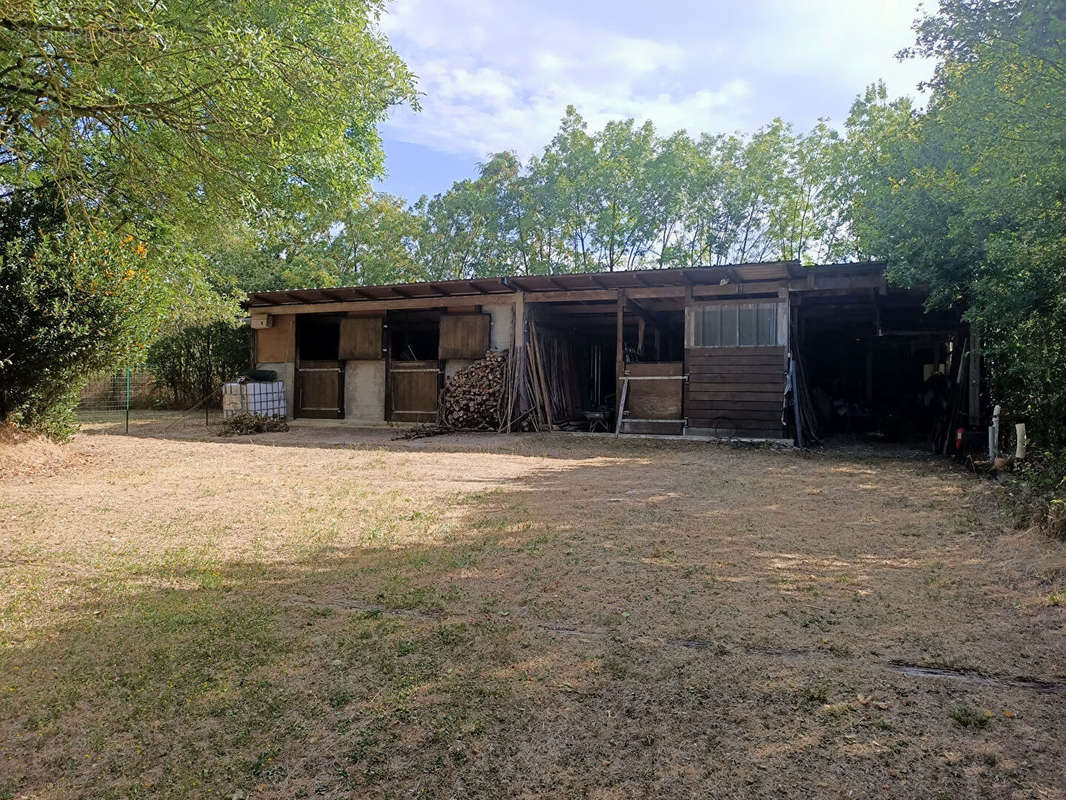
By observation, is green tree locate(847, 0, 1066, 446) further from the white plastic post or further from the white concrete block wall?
the white concrete block wall

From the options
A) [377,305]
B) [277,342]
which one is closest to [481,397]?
[377,305]

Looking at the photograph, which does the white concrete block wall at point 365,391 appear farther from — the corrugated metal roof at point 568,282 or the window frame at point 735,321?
the window frame at point 735,321

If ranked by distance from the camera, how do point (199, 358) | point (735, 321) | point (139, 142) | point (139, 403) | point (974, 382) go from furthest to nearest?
1. point (139, 403)
2. point (199, 358)
3. point (735, 321)
4. point (974, 382)
5. point (139, 142)

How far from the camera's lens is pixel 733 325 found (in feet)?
38.6

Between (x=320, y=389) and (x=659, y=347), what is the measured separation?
813 centimetres

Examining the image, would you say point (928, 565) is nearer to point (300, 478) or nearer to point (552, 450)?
point (300, 478)

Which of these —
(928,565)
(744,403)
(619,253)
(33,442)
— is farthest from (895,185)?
(619,253)

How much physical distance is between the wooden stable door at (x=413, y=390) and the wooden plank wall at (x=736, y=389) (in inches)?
218

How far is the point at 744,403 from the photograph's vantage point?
454 inches

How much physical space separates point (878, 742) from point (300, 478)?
21.4 ft

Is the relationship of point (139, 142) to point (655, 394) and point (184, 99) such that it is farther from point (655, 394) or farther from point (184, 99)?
point (655, 394)

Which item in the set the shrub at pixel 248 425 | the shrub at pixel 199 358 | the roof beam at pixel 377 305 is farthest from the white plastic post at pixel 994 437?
the shrub at pixel 199 358

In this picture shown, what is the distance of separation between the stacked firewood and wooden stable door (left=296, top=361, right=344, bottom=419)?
3078mm

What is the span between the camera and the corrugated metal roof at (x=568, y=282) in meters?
10.9
